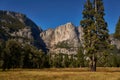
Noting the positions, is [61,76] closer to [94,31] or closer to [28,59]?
[94,31]

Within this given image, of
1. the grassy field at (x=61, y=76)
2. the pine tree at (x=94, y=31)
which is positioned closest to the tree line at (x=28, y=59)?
the pine tree at (x=94, y=31)

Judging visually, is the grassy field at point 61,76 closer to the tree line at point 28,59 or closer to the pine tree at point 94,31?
the pine tree at point 94,31

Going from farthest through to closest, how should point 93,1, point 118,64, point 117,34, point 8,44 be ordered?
point 118,64 < point 8,44 < point 117,34 < point 93,1

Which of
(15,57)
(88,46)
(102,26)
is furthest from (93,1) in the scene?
(15,57)

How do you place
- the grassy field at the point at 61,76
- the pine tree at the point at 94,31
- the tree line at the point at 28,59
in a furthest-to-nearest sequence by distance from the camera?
the tree line at the point at 28,59
the pine tree at the point at 94,31
the grassy field at the point at 61,76

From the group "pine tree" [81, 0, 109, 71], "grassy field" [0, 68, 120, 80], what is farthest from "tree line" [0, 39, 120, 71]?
"grassy field" [0, 68, 120, 80]

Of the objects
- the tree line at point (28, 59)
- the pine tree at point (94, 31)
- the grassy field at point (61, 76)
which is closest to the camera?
the grassy field at point (61, 76)

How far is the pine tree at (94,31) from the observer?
5106 cm

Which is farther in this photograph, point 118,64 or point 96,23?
point 118,64

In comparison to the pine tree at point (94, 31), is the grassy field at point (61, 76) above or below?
below

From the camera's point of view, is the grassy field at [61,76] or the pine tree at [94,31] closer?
the grassy field at [61,76]

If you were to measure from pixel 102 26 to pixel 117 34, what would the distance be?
1073 inches

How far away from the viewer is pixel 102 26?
2042 inches

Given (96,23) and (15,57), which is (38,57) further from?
(96,23)
